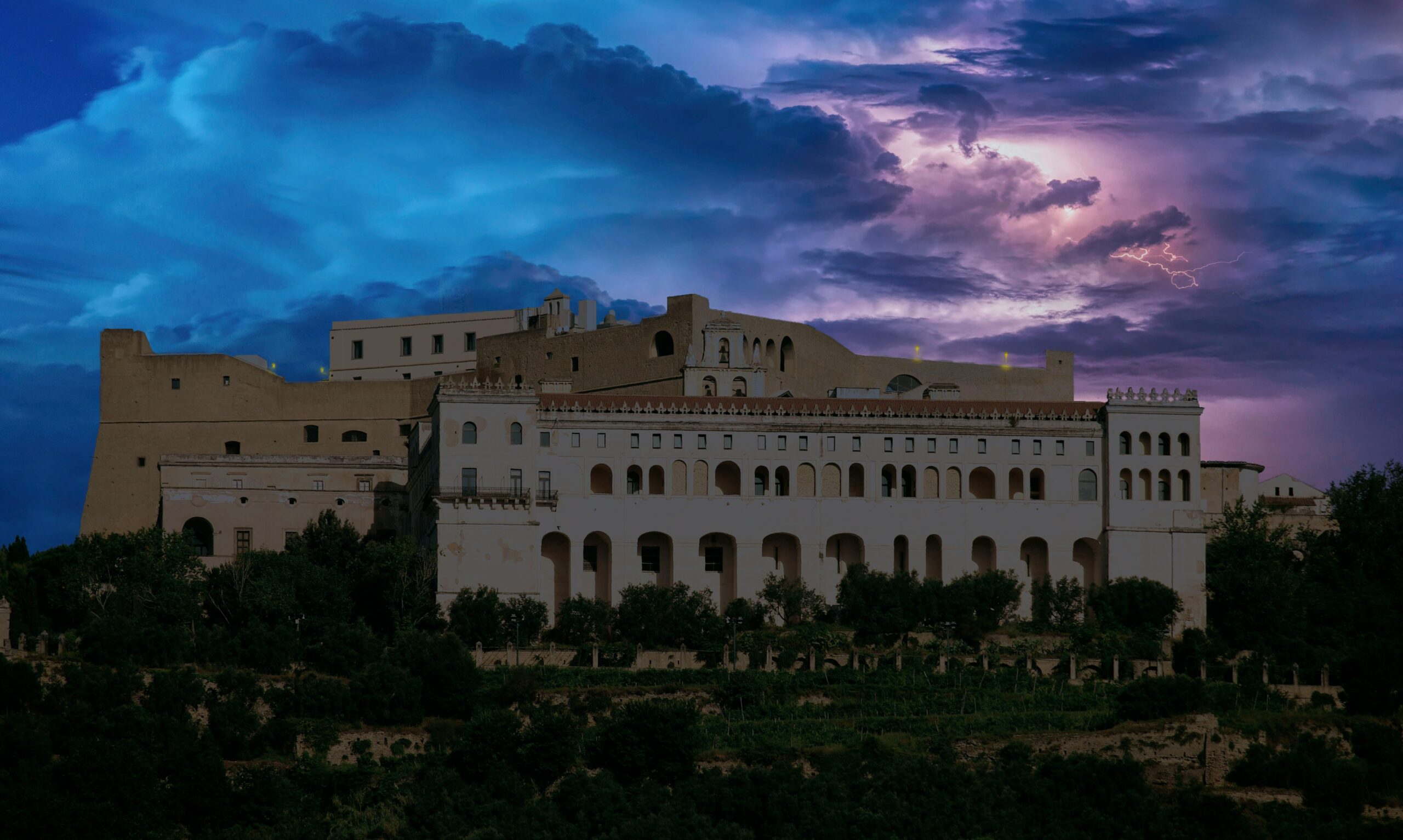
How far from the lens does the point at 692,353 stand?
3194 inches

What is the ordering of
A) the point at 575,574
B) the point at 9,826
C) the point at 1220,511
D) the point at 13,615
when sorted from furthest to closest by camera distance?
1. the point at 1220,511
2. the point at 575,574
3. the point at 13,615
4. the point at 9,826

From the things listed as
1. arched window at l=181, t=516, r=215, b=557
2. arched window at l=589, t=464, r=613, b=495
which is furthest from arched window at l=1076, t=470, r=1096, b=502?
arched window at l=181, t=516, r=215, b=557

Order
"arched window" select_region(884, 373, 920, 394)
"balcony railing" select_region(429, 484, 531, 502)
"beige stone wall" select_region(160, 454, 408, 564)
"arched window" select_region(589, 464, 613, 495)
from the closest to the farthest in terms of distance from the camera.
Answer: "balcony railing" select_region(429, 484, 531, 502) → "arched window" select_region(589, 464, 613, 495) → "beige stone wall" select_region(160, 454, 408, 564) → "arched window" select_region(884, 373, 920, 394)

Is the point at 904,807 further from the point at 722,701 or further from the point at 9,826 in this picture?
the point at 9,826

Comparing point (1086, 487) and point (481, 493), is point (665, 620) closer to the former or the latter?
point (481, 493)

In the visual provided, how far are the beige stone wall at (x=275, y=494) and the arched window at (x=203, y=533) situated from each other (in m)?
0.13

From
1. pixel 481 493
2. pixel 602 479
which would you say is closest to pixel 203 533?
pixel 481 493

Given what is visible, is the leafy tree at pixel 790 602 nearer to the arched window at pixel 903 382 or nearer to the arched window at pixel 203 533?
the arched window at pixel 203 533

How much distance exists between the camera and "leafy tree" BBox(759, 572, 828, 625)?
69.8 metres

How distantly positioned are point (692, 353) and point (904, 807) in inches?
1282

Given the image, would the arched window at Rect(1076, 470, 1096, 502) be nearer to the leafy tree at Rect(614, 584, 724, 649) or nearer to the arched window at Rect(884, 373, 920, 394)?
the leafy tree at Rect(614, 584, 724, 649)

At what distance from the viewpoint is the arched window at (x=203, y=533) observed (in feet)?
241

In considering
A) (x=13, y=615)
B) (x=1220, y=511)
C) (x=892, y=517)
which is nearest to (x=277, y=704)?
(x=13, y=615)

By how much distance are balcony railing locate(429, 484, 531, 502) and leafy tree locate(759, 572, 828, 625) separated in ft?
30.9
